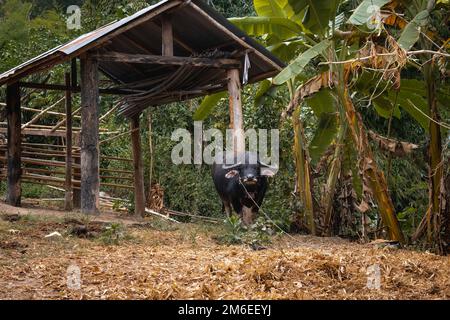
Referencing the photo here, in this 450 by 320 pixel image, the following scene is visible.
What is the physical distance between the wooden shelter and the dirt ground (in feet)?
8.00

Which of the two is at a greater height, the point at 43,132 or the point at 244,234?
the point at 43,132

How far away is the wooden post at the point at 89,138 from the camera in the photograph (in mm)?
9773

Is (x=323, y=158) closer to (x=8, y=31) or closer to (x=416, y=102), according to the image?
(x=416, y=102)

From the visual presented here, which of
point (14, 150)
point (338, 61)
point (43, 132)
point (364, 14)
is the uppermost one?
point (364, 14)

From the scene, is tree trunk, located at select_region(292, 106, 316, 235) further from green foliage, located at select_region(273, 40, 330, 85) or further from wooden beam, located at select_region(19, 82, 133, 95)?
wooden beam, located at select_region(19, 82, 133, 95)

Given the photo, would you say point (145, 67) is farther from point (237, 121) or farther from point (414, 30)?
point (414, 30)

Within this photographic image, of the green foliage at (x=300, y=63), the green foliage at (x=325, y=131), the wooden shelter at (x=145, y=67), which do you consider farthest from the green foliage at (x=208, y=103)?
the green foliage at (x=300, y=63)

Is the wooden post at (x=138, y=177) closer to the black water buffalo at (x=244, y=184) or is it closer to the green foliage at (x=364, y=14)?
the black water buffalo at (x=244, y=184)

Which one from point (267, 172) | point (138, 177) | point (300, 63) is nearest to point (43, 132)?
point (138, 177)

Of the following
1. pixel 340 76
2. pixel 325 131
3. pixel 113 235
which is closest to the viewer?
pixel 113 235

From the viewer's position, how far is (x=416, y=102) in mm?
10172

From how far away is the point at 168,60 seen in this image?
400 inches

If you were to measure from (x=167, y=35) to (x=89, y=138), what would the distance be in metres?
1.89
